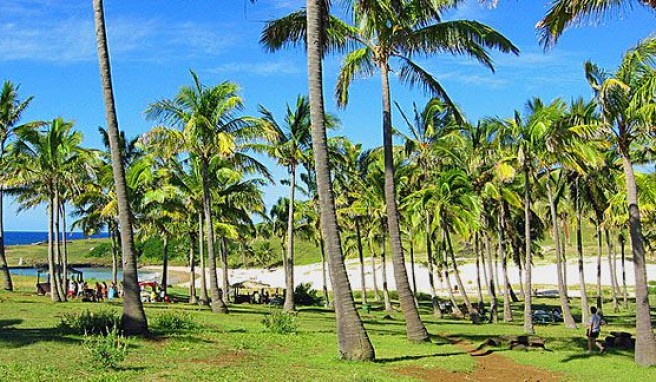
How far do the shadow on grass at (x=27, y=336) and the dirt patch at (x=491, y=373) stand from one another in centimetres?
824

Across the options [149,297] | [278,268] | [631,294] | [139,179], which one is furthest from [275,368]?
[278,268]

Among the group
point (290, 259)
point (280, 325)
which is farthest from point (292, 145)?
point (280, 325)

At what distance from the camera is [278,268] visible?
9481cm

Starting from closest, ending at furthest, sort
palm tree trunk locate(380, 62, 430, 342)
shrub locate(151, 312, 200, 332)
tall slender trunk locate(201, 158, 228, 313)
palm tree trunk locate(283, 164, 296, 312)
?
palm tree trunk locate(380, 62, 430, 342) → shrub locate(151, 312, 200, 332) → tall slender trunk locate(201, 158, 228, 313) → palm tree trunk locate(283, 164, 296, 312)

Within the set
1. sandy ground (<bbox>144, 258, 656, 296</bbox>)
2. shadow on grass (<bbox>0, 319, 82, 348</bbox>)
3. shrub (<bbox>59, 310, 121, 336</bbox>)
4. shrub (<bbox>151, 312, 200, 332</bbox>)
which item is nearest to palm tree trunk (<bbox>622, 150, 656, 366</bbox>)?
shrub (<bbox>151, 312, 200, 332</bbox>)

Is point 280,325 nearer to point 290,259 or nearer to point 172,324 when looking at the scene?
point 172,324

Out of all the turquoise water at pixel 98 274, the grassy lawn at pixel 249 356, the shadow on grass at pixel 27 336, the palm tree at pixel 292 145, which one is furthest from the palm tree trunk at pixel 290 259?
the turquoise water at pixel 98 274

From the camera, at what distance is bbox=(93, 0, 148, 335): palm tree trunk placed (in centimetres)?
1638

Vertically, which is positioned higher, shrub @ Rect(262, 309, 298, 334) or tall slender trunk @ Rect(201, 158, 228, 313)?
tall slender trunk @ Rect(201, 158, 228, 313)

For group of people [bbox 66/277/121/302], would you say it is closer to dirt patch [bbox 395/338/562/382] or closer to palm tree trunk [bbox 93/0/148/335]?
palm tree trunk [bbox 93/0/148/335]

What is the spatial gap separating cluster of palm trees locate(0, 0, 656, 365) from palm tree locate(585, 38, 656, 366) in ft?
0.12

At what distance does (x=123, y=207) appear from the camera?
54.7 feet

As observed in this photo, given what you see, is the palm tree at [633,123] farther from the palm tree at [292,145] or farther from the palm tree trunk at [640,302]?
the palm tree at [292,145]

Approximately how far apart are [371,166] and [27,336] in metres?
25.7
